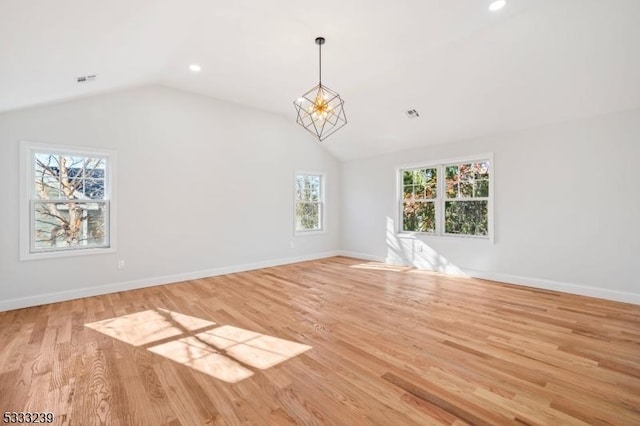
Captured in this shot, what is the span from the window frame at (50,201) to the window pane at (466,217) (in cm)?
573

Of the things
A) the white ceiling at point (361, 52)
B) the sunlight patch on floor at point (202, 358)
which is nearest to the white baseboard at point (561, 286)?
the white ceiling at point (361, 52)

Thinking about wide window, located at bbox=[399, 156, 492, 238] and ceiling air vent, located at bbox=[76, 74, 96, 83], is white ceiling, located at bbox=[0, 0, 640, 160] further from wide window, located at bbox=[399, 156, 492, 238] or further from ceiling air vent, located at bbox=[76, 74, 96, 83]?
wide window, located at bbox=[399, 156, 492, 238]

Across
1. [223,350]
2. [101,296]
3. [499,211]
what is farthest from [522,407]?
[101,296]

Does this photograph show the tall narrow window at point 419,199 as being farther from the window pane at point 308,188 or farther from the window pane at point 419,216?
the window pane at point 308,188

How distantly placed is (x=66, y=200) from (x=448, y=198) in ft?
20.4

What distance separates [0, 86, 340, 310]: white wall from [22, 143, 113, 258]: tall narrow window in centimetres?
13

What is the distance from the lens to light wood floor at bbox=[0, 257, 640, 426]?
5.64ft

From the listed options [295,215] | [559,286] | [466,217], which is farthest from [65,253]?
[559,286]

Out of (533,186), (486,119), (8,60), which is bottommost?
(533,186)

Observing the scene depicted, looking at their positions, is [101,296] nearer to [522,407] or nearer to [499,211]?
[522,407]

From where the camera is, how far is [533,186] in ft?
14.5

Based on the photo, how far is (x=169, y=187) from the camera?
466 centimetres

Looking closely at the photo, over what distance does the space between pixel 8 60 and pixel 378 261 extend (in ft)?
20.2

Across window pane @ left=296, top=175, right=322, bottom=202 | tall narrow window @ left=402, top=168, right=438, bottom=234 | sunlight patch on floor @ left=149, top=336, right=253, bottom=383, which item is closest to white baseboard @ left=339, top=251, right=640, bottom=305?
tall narrow window @ left=402, top=168, right=438, bottom=234
